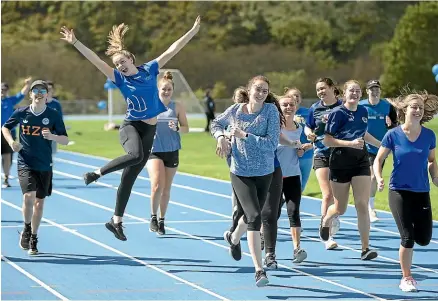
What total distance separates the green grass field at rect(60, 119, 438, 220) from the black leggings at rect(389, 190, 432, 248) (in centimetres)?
579

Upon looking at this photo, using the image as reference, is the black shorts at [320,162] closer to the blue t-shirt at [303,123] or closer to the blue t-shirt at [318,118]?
the blue t-shirt at [303,123]

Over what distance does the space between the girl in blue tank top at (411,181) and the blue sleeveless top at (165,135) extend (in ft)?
14.3

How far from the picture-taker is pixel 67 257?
11.8 m

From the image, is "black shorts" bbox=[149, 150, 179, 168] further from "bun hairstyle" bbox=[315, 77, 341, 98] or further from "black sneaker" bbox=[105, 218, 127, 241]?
"black sneaker" bbox=[105, 218, 127, 241]

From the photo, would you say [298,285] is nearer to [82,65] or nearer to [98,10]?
[82,65]

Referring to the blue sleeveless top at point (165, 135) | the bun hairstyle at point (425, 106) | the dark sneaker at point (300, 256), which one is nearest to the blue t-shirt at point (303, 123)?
the dark sneaker at point (300, 256)

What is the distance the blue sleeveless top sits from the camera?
13.4m

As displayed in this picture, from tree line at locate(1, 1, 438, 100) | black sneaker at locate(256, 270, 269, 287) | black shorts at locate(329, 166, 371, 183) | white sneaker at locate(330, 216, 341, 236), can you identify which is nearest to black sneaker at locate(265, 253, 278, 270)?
black sneaker at locate(256, 270, 269, 287)

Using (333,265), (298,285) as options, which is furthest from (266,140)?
(333,265)

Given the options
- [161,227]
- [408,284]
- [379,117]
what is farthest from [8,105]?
[408,284]

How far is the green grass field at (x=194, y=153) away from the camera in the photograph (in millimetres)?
19019

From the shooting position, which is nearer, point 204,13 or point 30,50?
point 30,50

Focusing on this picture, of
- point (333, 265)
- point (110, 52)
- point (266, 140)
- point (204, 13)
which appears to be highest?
point (204, 13)

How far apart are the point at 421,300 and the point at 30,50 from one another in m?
81.7
